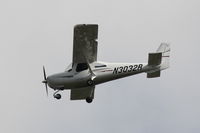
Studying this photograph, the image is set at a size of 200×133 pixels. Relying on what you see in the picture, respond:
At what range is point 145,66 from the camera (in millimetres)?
35281

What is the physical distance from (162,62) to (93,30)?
16.3 feet

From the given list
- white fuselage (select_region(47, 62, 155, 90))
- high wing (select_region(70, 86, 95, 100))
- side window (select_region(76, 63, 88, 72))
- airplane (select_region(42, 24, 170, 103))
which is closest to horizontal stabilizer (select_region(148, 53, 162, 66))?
airplane (select_region(42, 24, 170, 103))

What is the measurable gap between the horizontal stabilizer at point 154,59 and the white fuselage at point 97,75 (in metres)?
0.36

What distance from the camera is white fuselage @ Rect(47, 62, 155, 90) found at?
1374 inches

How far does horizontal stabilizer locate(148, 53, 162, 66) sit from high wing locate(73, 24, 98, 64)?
3.08 m

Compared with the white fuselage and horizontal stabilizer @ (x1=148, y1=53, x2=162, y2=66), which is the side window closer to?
the white fuselage

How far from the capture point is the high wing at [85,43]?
33469 millimetres

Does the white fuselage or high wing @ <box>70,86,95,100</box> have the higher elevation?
the white fuselage

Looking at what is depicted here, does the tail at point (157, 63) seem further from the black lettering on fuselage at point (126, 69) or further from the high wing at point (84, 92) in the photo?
the high wing at point (84, 92)

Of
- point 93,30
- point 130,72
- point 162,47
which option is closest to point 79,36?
point 93,30

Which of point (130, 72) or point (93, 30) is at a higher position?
point (93, 30)

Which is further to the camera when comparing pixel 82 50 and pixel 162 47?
pixel 162 47

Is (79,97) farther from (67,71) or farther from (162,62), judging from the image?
(162,62)

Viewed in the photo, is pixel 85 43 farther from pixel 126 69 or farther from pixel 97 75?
pixel 126 69
